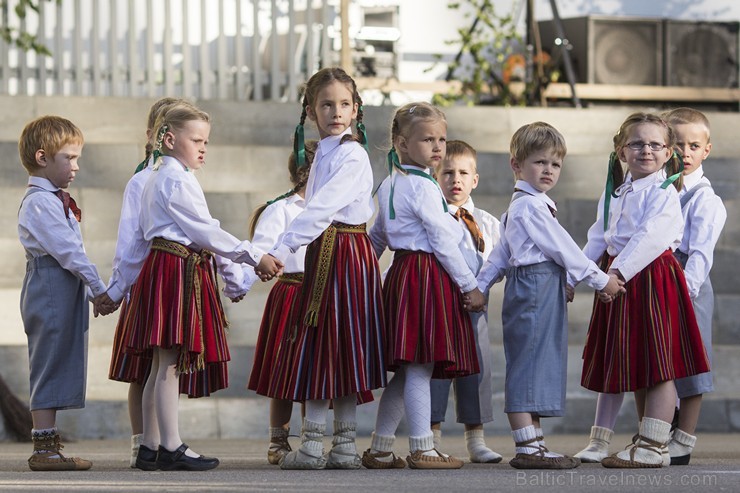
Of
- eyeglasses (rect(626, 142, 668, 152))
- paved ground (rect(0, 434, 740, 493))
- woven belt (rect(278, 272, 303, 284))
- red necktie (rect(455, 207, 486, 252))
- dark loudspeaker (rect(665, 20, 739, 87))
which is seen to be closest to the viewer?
paved ground (rect(0, 434, 740, 493))

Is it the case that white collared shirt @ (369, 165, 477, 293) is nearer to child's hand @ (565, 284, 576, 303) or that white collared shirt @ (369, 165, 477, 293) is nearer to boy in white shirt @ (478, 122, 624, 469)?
boy in white shirt @ (478, 122, 624, 469)

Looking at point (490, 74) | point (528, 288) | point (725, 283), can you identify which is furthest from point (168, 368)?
point (490, 74)

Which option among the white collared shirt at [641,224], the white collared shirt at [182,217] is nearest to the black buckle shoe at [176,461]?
the white collared shirt at [182,217]

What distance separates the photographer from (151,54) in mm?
9367

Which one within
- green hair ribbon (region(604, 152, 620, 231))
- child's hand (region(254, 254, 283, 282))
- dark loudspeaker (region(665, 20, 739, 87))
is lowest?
child's hand (region(254, 254, 283, 282))

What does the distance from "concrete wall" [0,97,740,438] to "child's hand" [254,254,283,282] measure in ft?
6.17

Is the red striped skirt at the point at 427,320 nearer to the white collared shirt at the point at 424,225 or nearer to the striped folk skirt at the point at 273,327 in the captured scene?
the white collared shirt at the point at 424,225

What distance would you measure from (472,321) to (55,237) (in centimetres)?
157

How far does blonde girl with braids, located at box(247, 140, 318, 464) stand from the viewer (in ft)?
17.3

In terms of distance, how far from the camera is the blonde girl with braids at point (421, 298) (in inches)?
Answer: 193

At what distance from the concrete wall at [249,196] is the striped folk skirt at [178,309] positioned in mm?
1939

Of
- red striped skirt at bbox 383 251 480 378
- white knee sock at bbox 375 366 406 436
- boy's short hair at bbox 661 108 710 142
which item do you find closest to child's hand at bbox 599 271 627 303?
red striped skirt at bbox 383 251 480 378

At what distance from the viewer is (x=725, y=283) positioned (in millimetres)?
8391

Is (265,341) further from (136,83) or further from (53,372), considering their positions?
(136,83)
